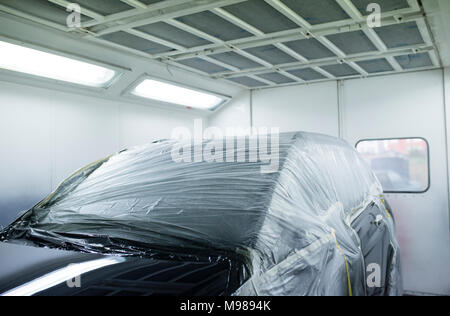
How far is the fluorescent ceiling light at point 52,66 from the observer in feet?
10.9

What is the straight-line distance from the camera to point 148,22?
3.17 meters

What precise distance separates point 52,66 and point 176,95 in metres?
1.73

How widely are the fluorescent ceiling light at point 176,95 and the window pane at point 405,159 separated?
205 centimetres

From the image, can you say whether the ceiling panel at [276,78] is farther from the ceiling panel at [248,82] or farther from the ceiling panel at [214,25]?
the ceiling panel at [214,25]

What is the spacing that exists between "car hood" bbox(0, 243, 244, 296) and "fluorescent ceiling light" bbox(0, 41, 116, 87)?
2.09 m

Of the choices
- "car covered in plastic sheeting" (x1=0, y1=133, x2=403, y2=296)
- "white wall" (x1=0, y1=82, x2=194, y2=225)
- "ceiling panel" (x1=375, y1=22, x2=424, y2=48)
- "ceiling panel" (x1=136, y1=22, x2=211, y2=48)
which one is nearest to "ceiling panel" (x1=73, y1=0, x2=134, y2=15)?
"ceiling panel" (x1=136, y1=22, x2=211, y2=48)

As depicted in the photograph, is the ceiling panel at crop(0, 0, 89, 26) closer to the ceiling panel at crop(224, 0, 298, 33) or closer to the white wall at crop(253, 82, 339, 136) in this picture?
the ceiling panel at crop(224, 0, 298, 33)

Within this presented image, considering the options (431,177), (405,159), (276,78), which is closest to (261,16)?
(276,78)

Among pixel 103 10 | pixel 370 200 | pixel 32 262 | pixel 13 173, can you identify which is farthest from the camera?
pixel 13 173

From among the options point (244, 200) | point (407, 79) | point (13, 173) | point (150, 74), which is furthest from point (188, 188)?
point (407, 79)

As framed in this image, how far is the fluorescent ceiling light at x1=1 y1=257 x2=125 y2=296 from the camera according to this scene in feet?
4.99

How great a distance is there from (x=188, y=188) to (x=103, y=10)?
1.66 m
